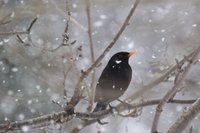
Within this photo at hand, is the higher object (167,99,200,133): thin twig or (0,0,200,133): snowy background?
(0,0,200,133): snowy background

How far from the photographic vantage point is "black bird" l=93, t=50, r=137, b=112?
2400 mm

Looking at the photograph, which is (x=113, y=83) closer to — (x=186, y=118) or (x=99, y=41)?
(x=186, y=118)

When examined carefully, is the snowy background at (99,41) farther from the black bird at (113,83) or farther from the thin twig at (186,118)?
the thin twig at (186,118)

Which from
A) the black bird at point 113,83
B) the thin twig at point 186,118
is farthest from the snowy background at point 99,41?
the thin twig at point 186,118

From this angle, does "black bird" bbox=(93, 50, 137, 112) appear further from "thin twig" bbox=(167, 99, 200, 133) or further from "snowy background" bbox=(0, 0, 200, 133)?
"snowy background" bbox=(0, 0, 200, 133)

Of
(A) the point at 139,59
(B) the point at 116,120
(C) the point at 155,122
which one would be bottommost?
(C) the point at 155,122

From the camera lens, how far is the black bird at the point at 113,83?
2.40m

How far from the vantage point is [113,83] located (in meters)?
2.48

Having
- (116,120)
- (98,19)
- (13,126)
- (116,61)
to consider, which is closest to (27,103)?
(116,120)

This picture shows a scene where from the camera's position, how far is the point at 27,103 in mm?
5629

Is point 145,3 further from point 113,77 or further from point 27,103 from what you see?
point 113,77

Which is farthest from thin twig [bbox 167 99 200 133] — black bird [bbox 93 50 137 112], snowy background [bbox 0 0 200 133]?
snowy background [bbox 0 0 200 133]

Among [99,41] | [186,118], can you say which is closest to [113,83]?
[186,118]

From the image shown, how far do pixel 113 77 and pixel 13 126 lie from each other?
0.95 metres
